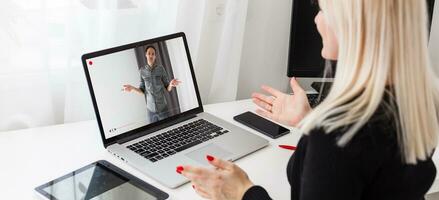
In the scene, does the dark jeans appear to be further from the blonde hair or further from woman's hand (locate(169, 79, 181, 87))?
the blonde hair

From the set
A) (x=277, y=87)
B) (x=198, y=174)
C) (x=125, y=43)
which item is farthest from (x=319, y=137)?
(x=277, y=87)

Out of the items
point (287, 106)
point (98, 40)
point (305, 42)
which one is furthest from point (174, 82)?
point (305, 42)

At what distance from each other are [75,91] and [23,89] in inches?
5.4

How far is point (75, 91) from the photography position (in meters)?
1.48

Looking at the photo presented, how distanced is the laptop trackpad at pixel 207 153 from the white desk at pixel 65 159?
47mm

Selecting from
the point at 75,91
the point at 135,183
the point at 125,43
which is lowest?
the point at 135,183

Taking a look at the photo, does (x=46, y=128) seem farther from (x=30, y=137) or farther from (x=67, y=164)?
(x=67, y=164)

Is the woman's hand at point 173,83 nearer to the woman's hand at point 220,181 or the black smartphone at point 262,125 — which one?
the black smartphone at point 262,125

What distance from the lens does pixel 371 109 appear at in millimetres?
804

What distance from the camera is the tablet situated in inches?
43.9

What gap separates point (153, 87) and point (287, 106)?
0.37 meters

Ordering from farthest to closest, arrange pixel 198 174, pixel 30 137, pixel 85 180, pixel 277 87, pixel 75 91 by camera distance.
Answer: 1. pixel 277 87
2. pixel 75 91
3. pixel 30 137
4. pixel 85 180
5. pixel 198 174

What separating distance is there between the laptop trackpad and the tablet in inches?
6.7

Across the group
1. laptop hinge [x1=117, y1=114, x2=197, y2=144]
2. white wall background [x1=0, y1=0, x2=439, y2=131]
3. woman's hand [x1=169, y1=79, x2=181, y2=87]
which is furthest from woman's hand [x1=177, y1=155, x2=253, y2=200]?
white wall background [x1=0, y1=0, x2=439, y2=131]
